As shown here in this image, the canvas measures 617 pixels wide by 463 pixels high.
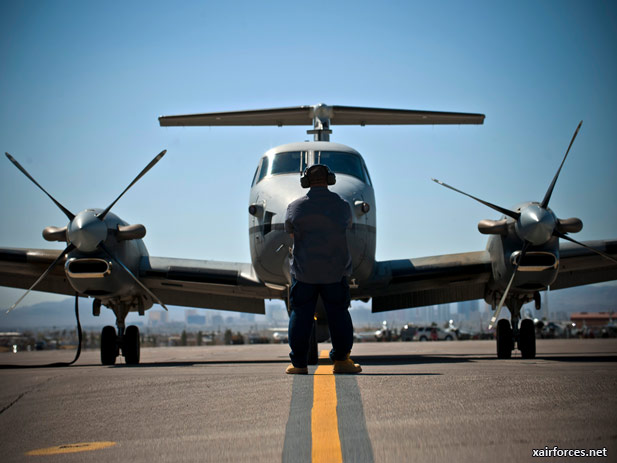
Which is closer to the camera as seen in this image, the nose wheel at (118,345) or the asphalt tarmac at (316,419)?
the asphalt tarmac at (316,419)

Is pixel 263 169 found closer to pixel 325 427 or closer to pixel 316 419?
pixel 316 419

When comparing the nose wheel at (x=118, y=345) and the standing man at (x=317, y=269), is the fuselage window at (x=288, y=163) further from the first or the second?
the standing man at (x=317, y=269)

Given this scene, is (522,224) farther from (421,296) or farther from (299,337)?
(299,337)

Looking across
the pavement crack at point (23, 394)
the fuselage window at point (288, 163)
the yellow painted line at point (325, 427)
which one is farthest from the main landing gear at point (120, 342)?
the yellow painted line at point (325, 427)

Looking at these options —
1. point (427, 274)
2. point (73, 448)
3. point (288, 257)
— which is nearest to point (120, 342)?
point (288, 257)

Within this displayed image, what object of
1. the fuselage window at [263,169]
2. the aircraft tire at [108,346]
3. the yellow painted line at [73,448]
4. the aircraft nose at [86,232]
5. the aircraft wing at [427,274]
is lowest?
the yellow painted line at [73,448]

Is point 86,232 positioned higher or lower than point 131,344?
higher

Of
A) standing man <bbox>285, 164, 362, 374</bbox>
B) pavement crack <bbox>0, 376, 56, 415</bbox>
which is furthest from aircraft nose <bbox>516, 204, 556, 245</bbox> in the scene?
pavement crack <bbox>0, 376, 56, 415</bbox>

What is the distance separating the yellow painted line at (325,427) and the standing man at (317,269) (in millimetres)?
1564

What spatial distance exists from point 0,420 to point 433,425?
2.82 metres

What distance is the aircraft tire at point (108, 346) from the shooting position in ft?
49.3

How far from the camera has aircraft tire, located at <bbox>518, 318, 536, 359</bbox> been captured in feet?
47.5

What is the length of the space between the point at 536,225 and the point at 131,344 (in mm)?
8584

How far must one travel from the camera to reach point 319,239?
7.13 metres
